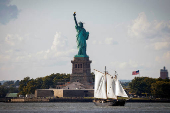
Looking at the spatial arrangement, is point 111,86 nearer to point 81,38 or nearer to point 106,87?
point 106,87

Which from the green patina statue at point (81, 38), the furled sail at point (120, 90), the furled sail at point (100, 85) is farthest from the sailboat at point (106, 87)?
the green patina statue at point (81, 38)

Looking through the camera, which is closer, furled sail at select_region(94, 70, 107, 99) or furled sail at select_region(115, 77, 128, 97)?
furled sail at select_region(115, 77, 128, 97)

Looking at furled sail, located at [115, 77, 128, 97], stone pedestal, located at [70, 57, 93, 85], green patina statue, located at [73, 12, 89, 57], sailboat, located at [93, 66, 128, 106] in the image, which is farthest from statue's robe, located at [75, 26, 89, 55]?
furled sail, located at [115, 77, 128, 97]

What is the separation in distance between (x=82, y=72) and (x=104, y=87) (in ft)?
177

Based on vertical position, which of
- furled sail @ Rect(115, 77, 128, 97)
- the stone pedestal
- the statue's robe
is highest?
the statue's robe

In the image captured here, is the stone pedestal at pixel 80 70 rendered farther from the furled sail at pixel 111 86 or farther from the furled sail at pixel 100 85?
the furled sail at pixel 111 86

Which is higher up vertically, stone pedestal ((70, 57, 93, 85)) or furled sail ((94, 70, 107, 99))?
stone pedestal ((70, 57, 93, 85))

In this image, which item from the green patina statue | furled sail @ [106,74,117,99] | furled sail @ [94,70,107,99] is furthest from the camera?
the green patina statue

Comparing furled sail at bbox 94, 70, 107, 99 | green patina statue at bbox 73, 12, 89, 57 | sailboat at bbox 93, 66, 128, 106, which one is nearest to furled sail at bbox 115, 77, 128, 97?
sailboat at bbox 93, 66, 128, 106

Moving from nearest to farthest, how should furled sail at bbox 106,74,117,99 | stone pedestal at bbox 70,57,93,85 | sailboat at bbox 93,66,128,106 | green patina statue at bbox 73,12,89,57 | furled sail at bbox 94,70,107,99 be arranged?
sailboat at bbox 93,66,128,106 → furled sail at bbox 106,74,117,99 → furled sail at bbox 94,70,107,99 → green patina statue at bbox 73,12,89,57 → stone pedestal at bbox 70,57,93,85

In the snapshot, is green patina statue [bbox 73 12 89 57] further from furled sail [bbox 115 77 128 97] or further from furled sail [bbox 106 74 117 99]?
furled sail [bbox 115 77 128 97]

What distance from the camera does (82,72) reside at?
19888 cm

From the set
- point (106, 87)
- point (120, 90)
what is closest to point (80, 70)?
point (106, 87)

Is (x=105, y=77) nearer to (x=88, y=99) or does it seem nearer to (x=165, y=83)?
(x=88, y=99)
